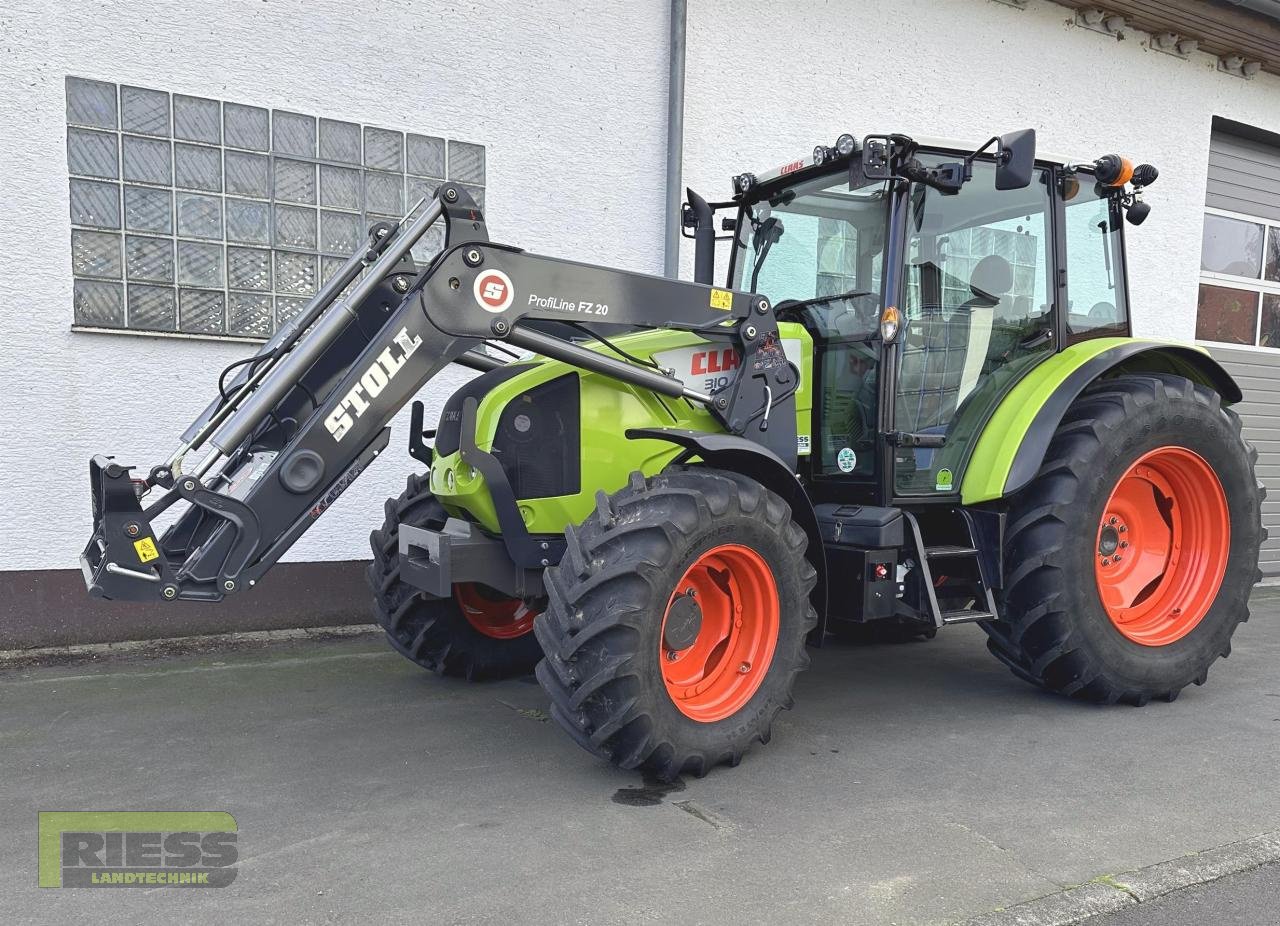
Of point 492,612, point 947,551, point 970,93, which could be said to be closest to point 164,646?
point 492,612

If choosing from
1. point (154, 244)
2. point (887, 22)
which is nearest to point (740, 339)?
Answer: point (154, 244)

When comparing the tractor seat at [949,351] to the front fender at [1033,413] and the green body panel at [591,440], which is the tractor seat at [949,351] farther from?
the green body panel at [591,440]

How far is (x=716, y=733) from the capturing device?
3570 millimetres

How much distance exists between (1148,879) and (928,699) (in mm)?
1842

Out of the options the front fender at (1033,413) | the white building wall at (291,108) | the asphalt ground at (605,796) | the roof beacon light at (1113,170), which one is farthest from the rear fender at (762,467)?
the white building wall at (291,108)

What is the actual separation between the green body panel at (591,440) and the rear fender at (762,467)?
0.15m

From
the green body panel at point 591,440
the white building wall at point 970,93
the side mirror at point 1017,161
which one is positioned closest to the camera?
the side mirror at point 1017,161

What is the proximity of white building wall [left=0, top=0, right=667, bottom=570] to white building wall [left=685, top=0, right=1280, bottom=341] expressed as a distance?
21.0 inches

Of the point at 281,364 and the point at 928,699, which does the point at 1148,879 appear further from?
the point at 281,364

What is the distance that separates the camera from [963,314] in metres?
4.43

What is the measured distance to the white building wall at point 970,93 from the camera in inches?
273

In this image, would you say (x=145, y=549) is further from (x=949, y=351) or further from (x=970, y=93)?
(x=970, y=93)

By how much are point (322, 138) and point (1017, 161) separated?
3.97 meters

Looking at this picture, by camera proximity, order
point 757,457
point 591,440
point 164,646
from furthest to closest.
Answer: point 164,646
point 591,440
point 757,457
